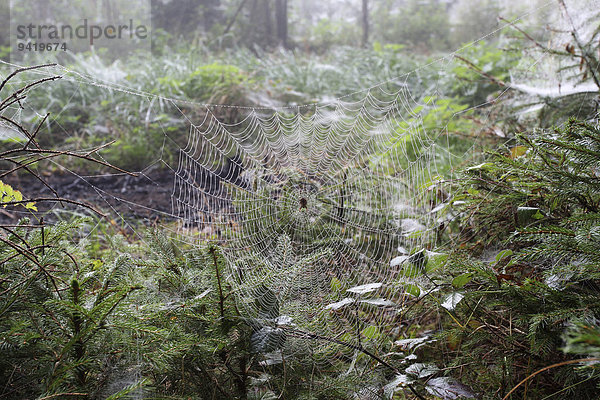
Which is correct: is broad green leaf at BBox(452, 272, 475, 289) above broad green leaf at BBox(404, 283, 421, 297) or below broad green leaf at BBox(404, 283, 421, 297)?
above

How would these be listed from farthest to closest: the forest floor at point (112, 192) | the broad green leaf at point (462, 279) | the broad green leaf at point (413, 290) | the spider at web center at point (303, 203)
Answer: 1. the forest floor at point (112, 192)
2. the spider at web center at point (303, 203)
3. the broad green leaf at point (413, 290)
4. the broad green leaf at point (462, 279)

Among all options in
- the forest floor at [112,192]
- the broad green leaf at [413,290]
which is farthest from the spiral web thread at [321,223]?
the forest floor at [112,192]

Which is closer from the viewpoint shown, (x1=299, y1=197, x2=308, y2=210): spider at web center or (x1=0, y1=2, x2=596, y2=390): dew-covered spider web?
(x1=0, y1=2, x2=596, y2=390): dew-covered spider web

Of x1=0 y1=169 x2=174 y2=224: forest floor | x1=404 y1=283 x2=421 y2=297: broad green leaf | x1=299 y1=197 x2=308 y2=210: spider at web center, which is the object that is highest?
x1=299 y1=197 x2=308 y2=210: spider at web center

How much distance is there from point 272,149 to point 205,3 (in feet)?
30.2

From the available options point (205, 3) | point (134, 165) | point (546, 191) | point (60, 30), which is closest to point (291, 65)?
point (134, 165)

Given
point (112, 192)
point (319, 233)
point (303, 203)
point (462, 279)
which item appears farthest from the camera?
point (112, 192)

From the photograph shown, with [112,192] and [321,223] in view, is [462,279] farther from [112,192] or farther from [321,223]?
[112,192]

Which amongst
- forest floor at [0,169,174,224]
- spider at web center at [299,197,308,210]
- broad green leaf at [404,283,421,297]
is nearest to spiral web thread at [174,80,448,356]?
spider at web center at [299,197,308,210]

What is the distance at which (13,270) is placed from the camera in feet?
3.62

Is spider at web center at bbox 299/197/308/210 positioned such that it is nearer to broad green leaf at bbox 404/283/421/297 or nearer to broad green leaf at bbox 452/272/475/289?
broad green leaf at bbox 404/283/421/297

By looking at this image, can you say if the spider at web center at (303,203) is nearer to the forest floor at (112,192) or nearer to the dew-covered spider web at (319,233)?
the dew-covered spider web at (319,233)

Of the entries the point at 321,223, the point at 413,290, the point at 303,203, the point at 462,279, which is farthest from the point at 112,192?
the point at 462,279

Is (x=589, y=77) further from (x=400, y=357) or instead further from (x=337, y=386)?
(x=337, y=386)
